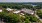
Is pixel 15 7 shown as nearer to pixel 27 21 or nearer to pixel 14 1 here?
pixel 14 1

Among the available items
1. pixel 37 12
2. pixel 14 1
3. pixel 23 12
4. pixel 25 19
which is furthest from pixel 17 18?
pixel 14 1

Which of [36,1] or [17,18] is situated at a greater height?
[36,1]

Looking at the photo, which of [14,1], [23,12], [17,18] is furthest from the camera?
[14,1]

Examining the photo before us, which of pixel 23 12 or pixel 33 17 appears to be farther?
pixel 23 12

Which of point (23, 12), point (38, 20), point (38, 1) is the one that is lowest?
point (38, 20)

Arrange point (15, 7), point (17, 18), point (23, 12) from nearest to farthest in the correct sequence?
point (17, 18) < point (23, 12) < point (15, 7)

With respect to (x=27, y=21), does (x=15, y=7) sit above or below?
above

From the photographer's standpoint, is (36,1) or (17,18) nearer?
(17,18)

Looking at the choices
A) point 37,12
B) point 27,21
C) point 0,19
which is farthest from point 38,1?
point 0,19

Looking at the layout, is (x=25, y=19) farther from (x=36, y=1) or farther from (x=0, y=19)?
(x=36, y=1)
